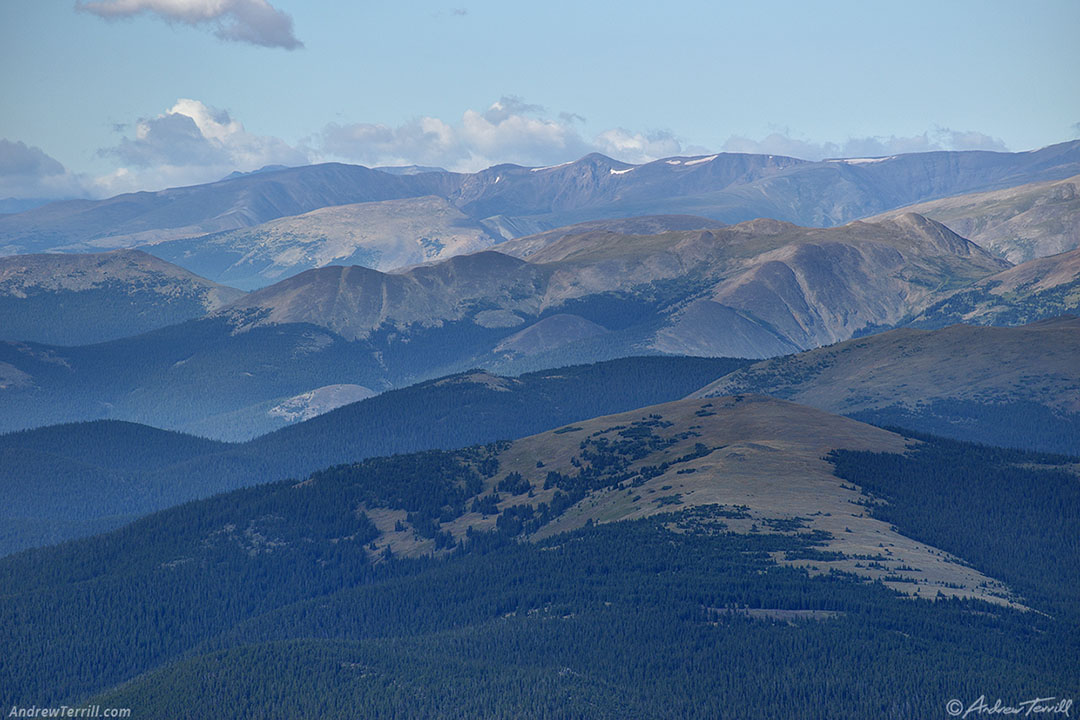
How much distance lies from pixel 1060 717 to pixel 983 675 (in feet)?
59.8

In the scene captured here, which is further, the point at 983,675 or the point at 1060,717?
the point at 983,675

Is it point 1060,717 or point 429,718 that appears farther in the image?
point 429,718

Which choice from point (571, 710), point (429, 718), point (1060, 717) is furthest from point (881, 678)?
point (429, 718)

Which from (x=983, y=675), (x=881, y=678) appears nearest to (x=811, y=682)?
(x=881, y=678)

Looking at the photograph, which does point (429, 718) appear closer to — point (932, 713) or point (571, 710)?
point (571, 710)

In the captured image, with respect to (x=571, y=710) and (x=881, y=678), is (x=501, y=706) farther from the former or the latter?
(x=881, y=678)

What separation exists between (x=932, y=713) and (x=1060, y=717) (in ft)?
53.8

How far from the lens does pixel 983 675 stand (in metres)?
197

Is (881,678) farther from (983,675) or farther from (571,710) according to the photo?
(571,710)

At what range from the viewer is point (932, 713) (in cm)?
18362

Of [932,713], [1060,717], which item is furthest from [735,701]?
[1060,717]

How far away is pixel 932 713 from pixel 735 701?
1093 inches

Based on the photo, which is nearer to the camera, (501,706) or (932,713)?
(932,713)

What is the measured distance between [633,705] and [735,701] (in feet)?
49.3
